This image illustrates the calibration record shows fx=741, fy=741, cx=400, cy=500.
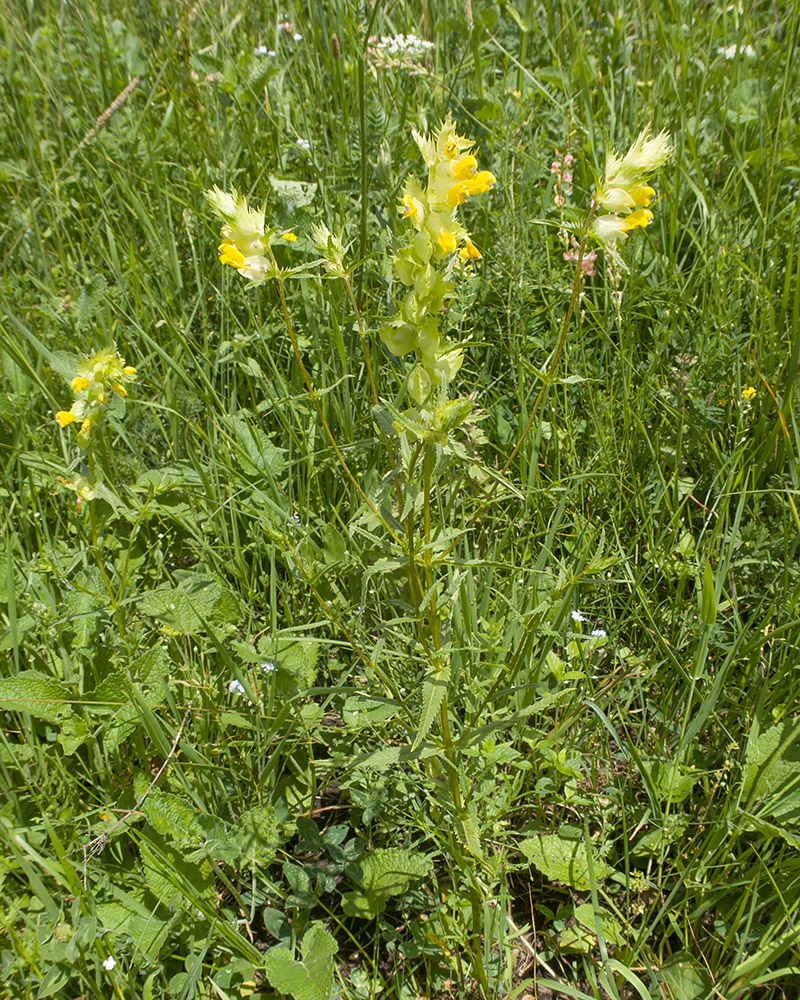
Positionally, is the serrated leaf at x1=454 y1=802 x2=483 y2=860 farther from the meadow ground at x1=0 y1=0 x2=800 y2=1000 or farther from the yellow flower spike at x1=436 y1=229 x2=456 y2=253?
the yellow flower spike at x1=436 y1=229 x2=456 y2=253

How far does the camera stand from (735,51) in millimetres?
2930

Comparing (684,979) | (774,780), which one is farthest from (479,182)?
(684,979)

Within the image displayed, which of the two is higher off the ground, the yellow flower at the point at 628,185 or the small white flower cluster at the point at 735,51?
the small white flower cluster at the point at 735,51

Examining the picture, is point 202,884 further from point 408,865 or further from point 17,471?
point 17,471

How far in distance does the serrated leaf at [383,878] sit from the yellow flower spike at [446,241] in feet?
3.84

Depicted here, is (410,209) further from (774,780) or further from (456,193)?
(774,780)

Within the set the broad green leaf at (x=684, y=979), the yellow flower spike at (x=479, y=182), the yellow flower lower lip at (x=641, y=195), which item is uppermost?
the yellow flower spike at (x=479, y=182)

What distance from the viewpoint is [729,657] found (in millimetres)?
1556

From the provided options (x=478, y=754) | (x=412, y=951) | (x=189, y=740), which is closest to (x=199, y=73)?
(x=189, y=740)

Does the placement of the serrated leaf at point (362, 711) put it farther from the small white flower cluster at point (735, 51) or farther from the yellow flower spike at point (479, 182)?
the small white flower cluster at point (735, 51)

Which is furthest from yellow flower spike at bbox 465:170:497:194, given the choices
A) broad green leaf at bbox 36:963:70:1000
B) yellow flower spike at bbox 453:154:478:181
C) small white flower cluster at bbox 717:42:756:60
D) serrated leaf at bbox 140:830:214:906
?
small white flower cluster at bbox 717:42:756:60

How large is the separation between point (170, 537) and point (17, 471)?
1.69 feet

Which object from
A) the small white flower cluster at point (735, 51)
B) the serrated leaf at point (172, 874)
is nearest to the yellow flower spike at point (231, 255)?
the serrated leaf at point (172, 874)

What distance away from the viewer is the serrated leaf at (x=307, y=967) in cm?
136
